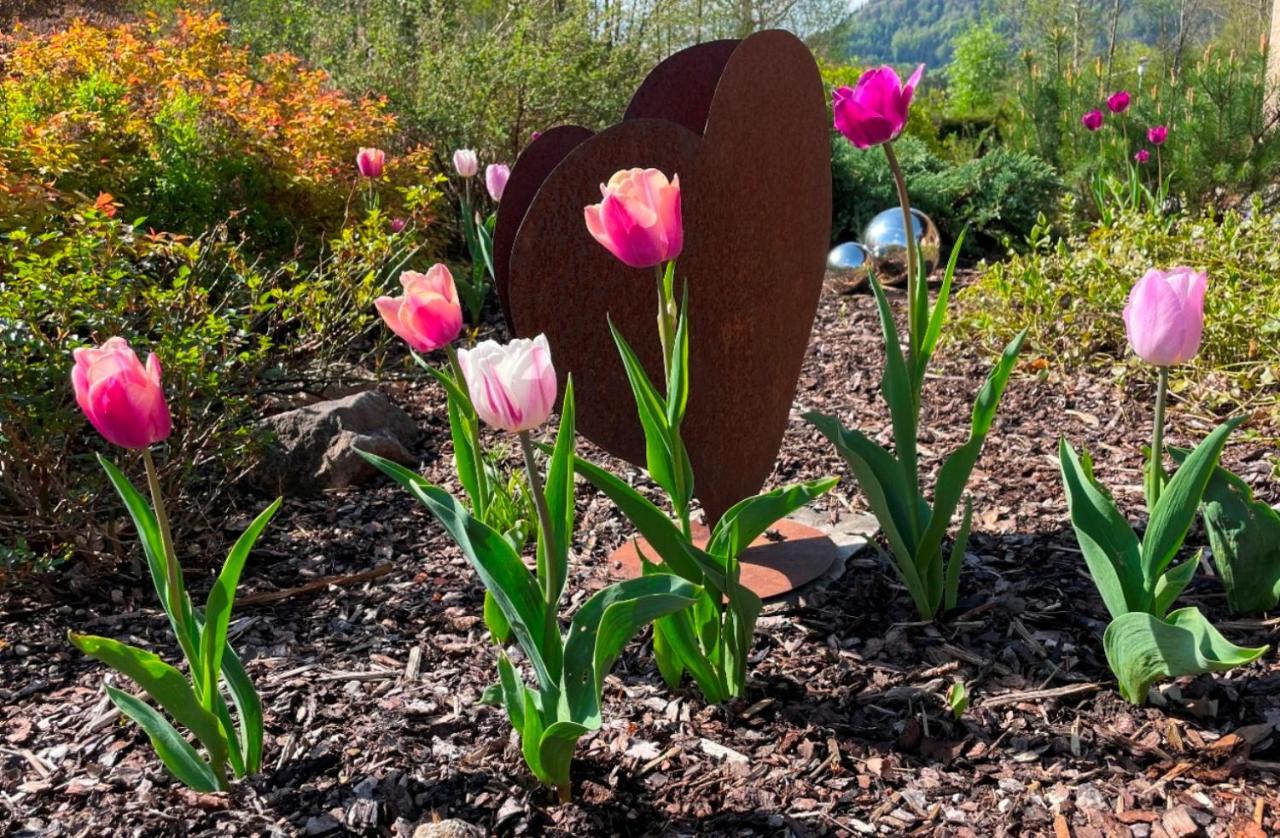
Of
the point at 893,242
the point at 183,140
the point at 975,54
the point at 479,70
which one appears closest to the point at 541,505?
the point at 183,140

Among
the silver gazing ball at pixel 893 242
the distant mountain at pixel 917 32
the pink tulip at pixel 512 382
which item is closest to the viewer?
the pink tulip at pixel 512 382

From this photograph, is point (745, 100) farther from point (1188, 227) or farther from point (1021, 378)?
point (1188, 227)

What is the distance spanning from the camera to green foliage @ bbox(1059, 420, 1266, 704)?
165cm

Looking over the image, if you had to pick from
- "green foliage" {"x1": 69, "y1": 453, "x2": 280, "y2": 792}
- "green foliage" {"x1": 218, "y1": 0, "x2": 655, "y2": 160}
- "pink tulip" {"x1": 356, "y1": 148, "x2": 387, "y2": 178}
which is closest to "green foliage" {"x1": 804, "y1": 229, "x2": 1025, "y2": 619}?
"green foliage" {"x1": 69, "y1": 453, "x2": 280, "y2": 792}

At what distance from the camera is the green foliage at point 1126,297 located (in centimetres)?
356

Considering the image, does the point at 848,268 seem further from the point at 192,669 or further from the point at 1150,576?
the point at 192,669

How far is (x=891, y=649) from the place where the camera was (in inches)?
83.5

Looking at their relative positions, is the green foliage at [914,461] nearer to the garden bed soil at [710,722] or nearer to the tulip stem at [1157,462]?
the garden bed soil at [710,722]

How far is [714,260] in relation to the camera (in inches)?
92.6

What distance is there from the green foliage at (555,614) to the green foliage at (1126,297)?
2603 millimetres

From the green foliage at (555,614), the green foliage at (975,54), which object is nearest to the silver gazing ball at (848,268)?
the green foliage at (555,614)

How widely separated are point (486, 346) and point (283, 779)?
35.6 inches

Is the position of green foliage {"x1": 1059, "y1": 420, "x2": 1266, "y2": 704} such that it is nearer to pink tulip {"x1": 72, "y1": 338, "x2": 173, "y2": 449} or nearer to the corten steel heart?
the corten steel heart

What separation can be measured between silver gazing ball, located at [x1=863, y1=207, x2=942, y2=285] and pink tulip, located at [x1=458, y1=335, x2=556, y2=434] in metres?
5.09
